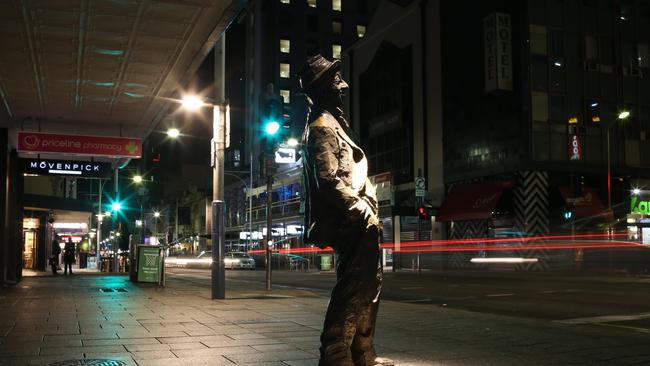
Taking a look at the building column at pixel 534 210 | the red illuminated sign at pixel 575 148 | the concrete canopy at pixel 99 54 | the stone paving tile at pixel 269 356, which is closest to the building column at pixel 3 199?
the concrete canopy at pixel 99 54

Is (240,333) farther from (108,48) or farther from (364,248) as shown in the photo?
(108,48)

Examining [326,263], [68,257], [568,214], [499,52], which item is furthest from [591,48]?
[68,257]

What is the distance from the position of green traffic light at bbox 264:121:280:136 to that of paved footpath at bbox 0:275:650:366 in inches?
220

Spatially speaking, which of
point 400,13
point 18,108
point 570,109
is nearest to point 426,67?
point 400,13

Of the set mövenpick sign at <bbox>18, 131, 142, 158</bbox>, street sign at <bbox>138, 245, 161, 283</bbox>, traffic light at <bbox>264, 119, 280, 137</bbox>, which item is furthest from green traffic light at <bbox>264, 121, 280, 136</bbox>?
street sign at <bbox>138, 245, 161, 283</bbox>

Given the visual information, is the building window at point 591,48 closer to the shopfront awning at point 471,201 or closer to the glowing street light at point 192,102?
the shopfront awning at point 471,201

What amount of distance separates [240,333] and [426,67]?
117ft

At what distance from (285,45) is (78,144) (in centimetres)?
6760

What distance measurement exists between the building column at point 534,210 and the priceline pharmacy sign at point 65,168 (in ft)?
69.7

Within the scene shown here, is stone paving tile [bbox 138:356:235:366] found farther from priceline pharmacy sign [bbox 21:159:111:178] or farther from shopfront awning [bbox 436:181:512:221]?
shopfront awning [bbox 436:181:512:221]

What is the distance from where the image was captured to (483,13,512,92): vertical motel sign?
1329 inches

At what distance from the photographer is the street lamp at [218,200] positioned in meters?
14.5

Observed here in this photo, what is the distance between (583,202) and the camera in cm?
3347

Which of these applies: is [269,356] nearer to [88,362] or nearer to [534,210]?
[88,362]
